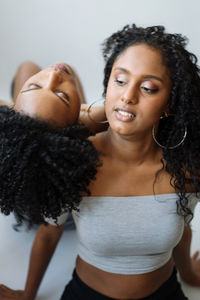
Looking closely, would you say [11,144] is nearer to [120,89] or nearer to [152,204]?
[120,89]

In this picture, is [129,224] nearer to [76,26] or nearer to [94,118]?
[94,118]

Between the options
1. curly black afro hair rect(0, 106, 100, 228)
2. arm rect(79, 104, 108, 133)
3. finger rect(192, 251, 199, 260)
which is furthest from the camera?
finger rect(192, 251, 199, 260)

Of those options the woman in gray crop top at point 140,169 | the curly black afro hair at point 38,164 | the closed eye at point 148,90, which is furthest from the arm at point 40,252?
the closed eye at point 148,90

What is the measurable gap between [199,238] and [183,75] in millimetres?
864

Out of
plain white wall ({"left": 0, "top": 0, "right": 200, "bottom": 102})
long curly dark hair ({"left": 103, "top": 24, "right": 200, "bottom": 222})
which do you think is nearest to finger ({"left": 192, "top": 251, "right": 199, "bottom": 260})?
long curly dark hair ({"left": 103, "top": 24, "right": 200, "bottom": 222})

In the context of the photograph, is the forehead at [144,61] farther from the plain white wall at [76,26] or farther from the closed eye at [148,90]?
the plain white wall at [76,26]

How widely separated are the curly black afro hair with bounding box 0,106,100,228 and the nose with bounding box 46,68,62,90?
11cm

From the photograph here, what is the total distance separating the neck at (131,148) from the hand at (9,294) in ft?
1.82

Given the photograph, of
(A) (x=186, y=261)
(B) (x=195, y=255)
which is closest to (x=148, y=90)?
(A) (x=186, y=261)

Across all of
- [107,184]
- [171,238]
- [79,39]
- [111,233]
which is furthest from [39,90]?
[79,39]

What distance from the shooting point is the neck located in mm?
936

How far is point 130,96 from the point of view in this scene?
840mm

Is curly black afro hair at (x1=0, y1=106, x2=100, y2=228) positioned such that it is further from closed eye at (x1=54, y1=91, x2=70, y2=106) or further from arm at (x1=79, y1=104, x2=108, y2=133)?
arm at (x1=79, y1=104, x2=108, y2=133)

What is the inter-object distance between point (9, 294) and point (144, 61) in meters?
0.81
